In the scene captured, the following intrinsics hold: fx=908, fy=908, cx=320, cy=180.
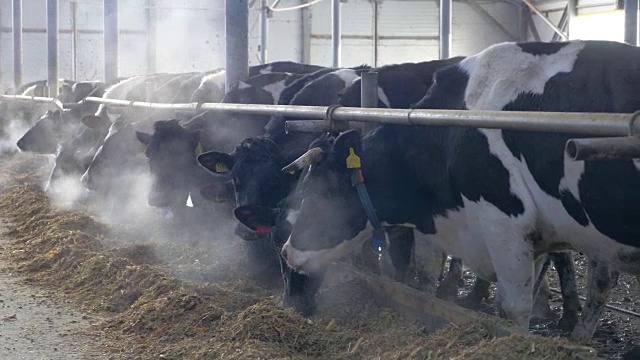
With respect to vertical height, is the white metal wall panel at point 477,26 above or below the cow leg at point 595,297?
above

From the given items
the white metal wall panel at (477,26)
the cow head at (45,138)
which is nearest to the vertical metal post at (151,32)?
the white metal wall panel at (477,26)

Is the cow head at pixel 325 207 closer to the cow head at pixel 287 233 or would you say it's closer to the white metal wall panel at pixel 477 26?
the cow head at pixel 287 233

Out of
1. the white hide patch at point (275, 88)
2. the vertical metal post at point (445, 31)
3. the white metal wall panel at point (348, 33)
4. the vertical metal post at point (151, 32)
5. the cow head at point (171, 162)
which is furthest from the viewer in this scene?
the vertical metal post at point (151, 32)

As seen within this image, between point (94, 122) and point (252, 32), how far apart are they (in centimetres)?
1474

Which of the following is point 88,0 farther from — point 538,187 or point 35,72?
point 538,187

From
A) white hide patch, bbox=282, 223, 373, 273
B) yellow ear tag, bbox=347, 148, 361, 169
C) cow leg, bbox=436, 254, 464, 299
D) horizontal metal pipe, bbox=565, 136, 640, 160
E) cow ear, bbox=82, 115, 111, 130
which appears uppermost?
horizontal metal pipe, bbox=565, 136, 640, 160

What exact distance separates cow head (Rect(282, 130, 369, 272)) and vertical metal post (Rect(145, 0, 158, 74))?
21.8m

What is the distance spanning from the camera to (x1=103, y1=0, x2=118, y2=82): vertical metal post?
16062 millimetres

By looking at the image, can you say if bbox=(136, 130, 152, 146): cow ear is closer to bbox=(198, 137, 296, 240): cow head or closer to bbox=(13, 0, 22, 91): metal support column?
bbox=(198, 137, 296, 240): cow head

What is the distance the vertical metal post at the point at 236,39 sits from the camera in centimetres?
939

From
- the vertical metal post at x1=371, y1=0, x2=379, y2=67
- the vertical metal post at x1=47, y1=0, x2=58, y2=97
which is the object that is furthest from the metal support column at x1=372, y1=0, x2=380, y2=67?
the vertical metal post at x1=47, y1=0, x2=58, y2=97

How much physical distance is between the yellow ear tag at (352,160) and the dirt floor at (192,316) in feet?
3.08

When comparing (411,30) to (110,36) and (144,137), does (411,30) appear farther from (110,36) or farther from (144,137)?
(144,137)

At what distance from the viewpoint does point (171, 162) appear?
9172 millimetres
